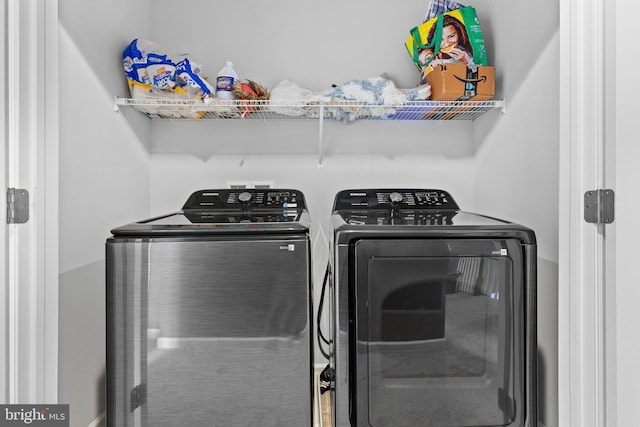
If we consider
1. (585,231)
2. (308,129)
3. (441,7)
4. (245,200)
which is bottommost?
(585,231)

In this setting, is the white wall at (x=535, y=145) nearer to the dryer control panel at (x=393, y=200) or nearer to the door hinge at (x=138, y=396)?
the dryer control panel at (x=393, y=200)

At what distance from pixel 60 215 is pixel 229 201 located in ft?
2.36

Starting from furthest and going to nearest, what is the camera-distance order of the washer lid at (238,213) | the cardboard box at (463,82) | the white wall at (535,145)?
1. the cardboard box at (463,82)
2. the white wall at (535,145)
3. the washer lid at (238,213)

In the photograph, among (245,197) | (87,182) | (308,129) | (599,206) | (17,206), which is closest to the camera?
(599,206)

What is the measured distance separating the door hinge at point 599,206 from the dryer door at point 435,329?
0.21 metres

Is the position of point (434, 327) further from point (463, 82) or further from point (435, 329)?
point (463, 82)

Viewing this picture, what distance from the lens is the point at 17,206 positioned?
121cm

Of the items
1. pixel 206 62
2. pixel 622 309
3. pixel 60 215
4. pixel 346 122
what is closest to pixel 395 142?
pixel 346 122

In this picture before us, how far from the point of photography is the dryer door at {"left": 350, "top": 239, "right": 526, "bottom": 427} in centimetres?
126

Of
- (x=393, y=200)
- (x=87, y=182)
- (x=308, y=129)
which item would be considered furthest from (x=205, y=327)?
(x=308, y=129)

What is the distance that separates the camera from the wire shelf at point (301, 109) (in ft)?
6.04

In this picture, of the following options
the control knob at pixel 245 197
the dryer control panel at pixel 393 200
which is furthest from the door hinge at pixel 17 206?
the dryer control panel at pixel 393 200

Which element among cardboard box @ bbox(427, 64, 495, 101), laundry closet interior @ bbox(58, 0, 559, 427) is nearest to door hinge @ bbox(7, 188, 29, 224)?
laundry closet interior @ bbox(58, 0, 559, 427)

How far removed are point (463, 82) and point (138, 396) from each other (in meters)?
1.73
